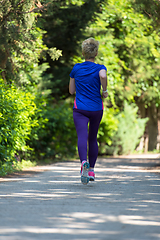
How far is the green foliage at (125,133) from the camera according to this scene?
587 inches

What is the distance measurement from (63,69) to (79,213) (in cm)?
983

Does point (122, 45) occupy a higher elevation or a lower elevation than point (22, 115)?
higher

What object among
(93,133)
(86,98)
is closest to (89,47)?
(86,98)

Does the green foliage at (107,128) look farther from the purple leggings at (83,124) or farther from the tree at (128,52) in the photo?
the purple leggings at (83,124)

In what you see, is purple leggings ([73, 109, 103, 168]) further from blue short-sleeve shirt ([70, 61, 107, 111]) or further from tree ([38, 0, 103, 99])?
tree ([38, 0, 103, 99])

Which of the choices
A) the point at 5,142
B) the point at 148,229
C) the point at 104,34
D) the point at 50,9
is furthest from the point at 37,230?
the point at 104,34

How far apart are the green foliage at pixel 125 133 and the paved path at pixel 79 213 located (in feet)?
33.6

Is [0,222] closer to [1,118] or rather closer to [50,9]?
[1,118]

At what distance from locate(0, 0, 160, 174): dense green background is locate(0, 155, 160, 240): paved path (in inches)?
88.9

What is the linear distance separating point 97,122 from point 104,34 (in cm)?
882

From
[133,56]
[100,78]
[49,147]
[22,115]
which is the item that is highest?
[133,56]

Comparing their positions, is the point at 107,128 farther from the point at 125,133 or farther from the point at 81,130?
the point at 81,130

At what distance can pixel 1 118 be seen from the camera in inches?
242

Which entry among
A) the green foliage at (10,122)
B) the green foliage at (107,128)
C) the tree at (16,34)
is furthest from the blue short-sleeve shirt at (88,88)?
the green foliage at (107,128)
